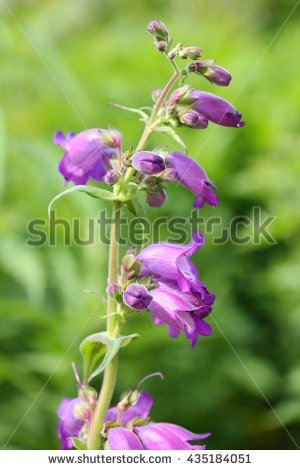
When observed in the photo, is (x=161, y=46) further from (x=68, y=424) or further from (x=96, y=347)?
(x=68, y=424)

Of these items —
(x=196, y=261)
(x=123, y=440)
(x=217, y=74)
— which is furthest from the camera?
(x=196, y=261)

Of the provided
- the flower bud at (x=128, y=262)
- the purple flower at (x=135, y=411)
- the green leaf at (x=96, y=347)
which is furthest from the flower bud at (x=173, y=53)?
the purple flower at (x=135, y=411)

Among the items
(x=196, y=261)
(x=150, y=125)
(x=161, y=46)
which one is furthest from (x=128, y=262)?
(x=196, y=261)

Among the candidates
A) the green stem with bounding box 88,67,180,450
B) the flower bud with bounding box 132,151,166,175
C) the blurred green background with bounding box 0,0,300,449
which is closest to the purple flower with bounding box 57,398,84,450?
the green stem with bounding box 88,67,180,450

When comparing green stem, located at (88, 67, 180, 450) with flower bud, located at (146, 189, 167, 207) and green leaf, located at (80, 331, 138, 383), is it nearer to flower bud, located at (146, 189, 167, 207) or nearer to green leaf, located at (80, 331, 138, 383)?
green leaf, located at (80, 331, 138, 383)

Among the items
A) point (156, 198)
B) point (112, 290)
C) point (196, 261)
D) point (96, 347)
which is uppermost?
point (156, 198)
